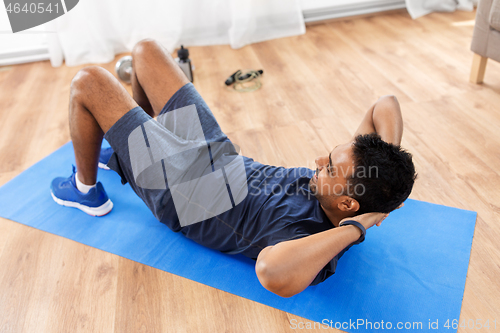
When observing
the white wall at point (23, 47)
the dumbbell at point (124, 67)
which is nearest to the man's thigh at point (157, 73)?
the dumbbell at point (124, 67)

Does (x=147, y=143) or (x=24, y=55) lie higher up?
(x=147, y=143)

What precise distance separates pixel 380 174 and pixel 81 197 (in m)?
1.13

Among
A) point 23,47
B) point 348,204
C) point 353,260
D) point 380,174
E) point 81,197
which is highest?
point 380,174

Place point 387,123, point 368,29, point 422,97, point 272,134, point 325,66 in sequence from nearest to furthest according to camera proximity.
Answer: point 387,123 < point 272,134 < point 422,97 < point 325,66 < point 368,29

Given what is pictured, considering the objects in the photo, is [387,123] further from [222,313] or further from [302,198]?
[222,313]

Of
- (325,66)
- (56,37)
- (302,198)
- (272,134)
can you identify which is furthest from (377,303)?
(56,37)

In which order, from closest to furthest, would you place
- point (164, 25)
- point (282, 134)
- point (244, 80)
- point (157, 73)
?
point (157, 73)
point (282, 134)
point (244, 80)
point (164, 25)

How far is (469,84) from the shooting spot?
88.3 inches

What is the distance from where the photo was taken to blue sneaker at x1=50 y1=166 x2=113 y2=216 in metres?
1.50

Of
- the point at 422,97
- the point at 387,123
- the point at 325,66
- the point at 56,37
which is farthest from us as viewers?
the point at 56,37

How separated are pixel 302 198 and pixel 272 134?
2.80 feet

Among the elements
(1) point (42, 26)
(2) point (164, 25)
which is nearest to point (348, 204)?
(2) point (164, 25)

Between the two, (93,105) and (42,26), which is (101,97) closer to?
(93,105)

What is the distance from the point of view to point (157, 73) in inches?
56.5
